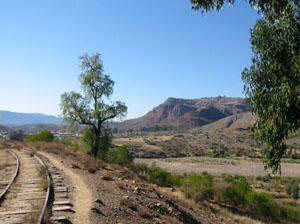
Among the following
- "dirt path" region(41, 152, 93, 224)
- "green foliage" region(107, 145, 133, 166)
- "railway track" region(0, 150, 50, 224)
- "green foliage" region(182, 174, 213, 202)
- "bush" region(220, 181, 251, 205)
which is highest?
"railway track" region(0, 150, 50, 224)

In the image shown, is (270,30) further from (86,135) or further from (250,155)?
(250,155)

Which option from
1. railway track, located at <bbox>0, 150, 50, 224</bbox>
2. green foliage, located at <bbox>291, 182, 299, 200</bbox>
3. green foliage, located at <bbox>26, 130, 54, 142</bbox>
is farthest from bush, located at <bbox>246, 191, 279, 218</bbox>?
green foliage, located at <bbox>26, 130, 54, 142</bbox>

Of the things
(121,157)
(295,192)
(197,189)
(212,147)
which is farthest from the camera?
(212,147)

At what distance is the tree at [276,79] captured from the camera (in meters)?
7.21

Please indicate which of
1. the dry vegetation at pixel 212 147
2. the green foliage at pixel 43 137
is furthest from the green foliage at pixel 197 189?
the dry vegetation at pixel 212 147

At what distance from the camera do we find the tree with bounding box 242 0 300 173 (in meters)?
7.21

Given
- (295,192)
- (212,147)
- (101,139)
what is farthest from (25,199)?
(212,147)

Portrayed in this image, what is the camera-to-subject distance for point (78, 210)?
7590mm

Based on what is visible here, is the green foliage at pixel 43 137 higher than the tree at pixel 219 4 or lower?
lower

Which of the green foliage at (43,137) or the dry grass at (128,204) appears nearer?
the dry grass at (128,204)

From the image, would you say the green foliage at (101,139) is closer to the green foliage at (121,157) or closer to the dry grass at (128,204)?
the green foliage at (121,157)

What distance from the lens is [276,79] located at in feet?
25.4

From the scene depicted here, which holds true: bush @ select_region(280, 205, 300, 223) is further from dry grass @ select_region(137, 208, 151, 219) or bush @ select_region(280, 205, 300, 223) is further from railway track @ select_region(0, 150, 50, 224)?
railway track @ select_region(0, 150, 50, 224)

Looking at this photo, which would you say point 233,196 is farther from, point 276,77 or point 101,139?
point 276,77
